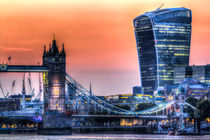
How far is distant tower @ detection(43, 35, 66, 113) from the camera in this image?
11650 centimetres

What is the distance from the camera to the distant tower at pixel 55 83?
11650cm

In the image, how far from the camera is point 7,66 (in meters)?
113

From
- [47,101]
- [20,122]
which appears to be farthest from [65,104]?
[20,122]

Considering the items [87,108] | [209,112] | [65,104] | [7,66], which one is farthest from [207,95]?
[7,66]

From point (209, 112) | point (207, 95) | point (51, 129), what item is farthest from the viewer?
point (207, 95)

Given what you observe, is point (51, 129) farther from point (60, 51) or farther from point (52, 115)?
point (60, 51)

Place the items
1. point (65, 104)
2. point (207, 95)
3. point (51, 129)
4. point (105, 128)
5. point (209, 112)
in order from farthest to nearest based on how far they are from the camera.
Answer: point (207, 95) < point (105, 128) < point (209, 112) < point (65, 104) < point (51, 129)

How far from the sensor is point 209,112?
13038 centimetres

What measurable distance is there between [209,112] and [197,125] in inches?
391

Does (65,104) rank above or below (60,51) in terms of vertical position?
below

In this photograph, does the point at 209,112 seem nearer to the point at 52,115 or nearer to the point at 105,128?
the point at 105,128

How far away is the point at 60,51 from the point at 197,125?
97.7 feet

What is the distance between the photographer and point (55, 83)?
117 meters

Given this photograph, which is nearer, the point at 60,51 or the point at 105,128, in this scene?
the point at 60,51
